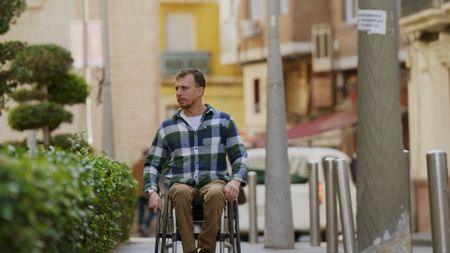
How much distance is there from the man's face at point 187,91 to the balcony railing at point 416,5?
1853 cm

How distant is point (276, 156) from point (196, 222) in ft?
28.2

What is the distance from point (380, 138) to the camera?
40.8ft

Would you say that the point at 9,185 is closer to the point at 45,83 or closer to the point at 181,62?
the point at 45,83

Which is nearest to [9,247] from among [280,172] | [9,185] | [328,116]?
[9,185]

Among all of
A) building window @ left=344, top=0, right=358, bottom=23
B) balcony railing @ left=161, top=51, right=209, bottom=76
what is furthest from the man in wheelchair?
balcony railing @ left=161, top=51, right=209, bottom=76

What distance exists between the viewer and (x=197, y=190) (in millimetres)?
11984

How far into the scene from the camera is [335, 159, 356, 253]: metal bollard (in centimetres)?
1548

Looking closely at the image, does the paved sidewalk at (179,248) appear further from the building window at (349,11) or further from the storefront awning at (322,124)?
the building window at (349,11)

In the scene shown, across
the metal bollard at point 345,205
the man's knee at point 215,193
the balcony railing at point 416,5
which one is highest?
the balcony railing at point 416,5

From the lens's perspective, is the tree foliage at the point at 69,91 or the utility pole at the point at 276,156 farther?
the tree foliage at the point at 69,91

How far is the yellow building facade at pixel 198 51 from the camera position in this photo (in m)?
60.1

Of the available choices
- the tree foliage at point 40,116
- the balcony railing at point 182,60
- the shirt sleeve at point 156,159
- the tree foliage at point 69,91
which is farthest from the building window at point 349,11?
the shirt sleeve at point 156,159

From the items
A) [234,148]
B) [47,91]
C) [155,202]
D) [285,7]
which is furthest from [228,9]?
[155,202]

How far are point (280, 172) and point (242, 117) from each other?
3989 centimetres
